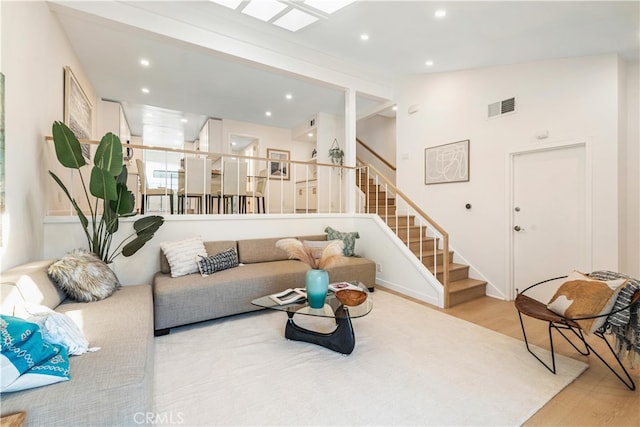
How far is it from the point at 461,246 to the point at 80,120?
628cm

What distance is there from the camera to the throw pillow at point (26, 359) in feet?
3.70

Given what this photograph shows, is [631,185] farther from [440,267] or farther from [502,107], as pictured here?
[440,267]

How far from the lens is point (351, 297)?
2.43 metres

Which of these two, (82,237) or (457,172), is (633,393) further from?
(82,237)

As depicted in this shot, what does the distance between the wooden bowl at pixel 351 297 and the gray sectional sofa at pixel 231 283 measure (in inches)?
40.0

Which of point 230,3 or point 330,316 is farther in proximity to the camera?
point 230,3

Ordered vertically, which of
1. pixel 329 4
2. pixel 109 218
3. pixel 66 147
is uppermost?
pixel 329 4

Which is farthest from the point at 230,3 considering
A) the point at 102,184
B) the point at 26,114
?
the point at 102,184

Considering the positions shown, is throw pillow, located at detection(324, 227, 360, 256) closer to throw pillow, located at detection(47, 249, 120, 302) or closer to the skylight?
throw pillow, located at detection(47, 249, 120, 302)

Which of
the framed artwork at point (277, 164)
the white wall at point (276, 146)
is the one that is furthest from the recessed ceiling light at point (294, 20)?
the framed artwork at point (277, 164)

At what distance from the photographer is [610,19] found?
275cm

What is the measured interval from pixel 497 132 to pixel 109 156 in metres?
4.89

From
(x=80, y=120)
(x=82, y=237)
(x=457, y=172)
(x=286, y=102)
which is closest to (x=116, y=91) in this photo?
(x=80, y=120)

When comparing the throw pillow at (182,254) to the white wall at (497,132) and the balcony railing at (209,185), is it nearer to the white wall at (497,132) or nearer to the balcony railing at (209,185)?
the balcony railing at (209,185)
